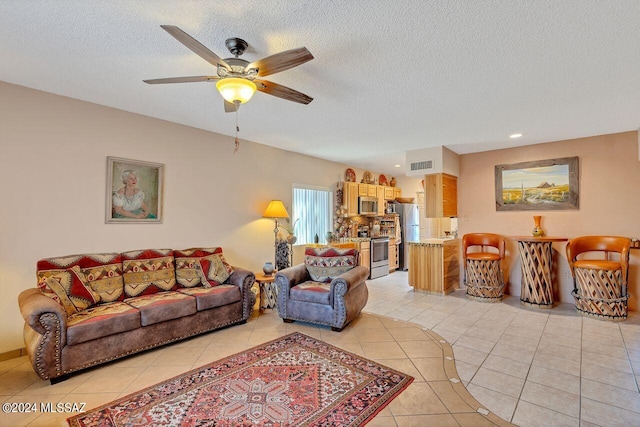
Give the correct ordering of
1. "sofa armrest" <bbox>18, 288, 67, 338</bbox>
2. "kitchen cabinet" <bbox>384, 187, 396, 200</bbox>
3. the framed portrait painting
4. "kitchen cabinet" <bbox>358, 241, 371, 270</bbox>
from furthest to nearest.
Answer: "kitchen cabinet" <bbox>384, 187, 396, 200</bbox>, "kitchen cabinet" <bbox>358, 241, 371, 270</bbox>, the framed portrait painting, "sofa armrest" <bbox>18, 288, 67, 338</bbox>

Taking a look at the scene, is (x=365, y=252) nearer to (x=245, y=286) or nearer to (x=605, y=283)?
(x=245, y=286)

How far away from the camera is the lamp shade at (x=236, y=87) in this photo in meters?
1.98

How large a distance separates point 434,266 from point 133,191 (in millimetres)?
4699

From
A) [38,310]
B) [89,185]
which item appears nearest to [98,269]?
[38,310]

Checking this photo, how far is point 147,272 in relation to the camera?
3428 mm

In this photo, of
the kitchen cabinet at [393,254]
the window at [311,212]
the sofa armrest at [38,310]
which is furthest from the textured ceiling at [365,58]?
the kitchen cabinet at [393,254]

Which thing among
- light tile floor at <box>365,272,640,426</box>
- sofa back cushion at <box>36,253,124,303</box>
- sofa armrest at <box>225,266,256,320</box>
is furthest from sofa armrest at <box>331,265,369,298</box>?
sofa back cushion at <box>36,253,124,303</box>

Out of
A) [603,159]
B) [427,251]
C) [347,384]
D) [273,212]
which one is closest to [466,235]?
[427,251]

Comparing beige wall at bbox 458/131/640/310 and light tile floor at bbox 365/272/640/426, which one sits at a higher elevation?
beige wall at bbox 458/131/640/310

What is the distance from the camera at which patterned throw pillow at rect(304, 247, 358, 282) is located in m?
4.02

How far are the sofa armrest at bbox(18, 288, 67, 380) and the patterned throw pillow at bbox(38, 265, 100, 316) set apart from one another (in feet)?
0.70

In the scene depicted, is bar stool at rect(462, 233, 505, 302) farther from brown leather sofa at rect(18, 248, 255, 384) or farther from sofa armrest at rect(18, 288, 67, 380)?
sofa armrest at rect(18, 288, 67, 380)

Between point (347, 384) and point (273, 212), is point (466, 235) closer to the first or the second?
point (273, 212)

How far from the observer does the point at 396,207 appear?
7.68m
